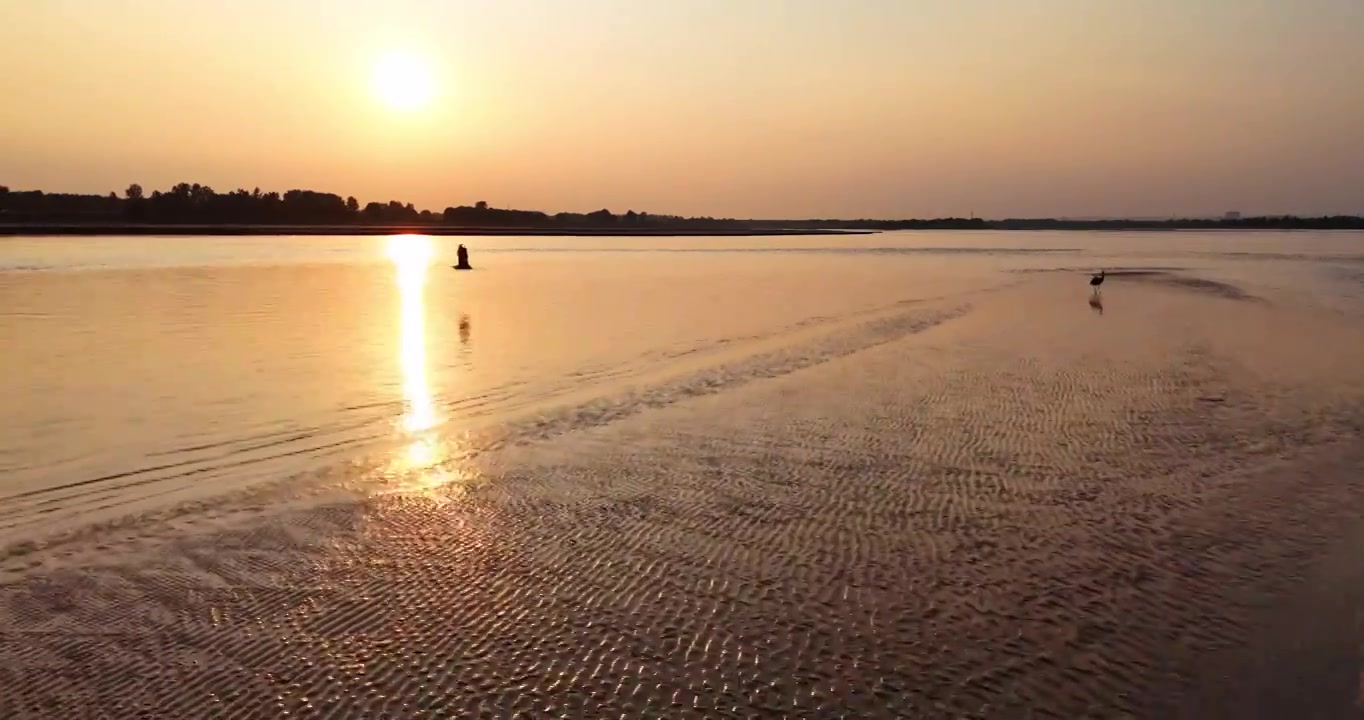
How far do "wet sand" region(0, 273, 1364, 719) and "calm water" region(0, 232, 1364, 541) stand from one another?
115cm

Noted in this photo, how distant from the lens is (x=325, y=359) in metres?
16.9

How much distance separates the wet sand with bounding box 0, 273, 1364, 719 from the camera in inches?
203

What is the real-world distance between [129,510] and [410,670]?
450cm

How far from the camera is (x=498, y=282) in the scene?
39.6 metres

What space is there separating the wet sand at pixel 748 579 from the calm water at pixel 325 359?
3.77ft

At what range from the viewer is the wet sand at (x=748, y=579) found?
517cm

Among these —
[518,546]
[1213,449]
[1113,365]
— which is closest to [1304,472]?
[1213,449]

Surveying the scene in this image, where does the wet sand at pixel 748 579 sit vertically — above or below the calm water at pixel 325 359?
above

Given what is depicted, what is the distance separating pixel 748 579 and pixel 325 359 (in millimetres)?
12533

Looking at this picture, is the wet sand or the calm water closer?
the wet sand

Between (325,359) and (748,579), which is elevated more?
(748,579)

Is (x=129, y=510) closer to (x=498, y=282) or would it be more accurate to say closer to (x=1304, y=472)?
(x=1304, y=472)

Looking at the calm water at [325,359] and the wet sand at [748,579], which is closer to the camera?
the wet sand at [748,579]

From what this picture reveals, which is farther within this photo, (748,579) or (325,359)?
(325,359)
